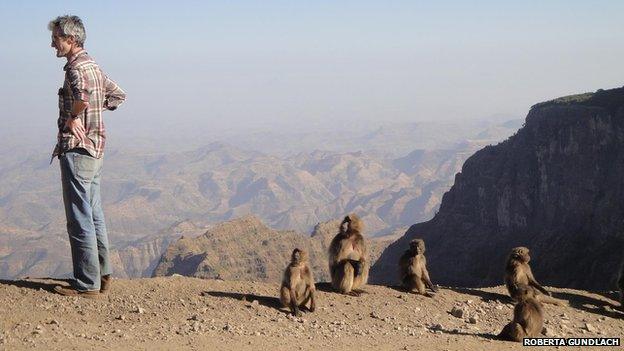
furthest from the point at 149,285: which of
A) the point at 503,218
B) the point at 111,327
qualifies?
the point at 503,218

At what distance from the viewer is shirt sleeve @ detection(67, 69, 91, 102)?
9712mm

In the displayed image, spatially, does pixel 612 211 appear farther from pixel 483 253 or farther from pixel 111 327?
pixel 111 327

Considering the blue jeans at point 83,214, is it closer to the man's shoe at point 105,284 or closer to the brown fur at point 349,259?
the man's shoe at point 105,284

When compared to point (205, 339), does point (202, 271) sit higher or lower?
lower

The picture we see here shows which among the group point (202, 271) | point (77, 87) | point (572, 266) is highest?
point (77, 87)

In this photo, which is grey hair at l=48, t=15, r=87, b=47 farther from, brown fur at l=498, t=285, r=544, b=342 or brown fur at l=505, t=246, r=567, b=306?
brown fur at l=505, t=246, r=567, b=306

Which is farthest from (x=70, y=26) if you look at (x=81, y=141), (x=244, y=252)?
(x=244, y=252)

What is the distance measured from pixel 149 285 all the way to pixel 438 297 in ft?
18.9

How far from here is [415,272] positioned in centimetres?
1438

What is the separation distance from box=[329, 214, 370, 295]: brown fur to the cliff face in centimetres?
5611

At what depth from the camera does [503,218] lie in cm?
10069

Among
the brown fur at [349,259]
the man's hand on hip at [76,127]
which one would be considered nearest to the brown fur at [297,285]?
the brown fur at [349,259]

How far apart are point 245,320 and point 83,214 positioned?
299cm

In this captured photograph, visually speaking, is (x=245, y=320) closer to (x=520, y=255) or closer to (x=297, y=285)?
(x=297, y=285)
